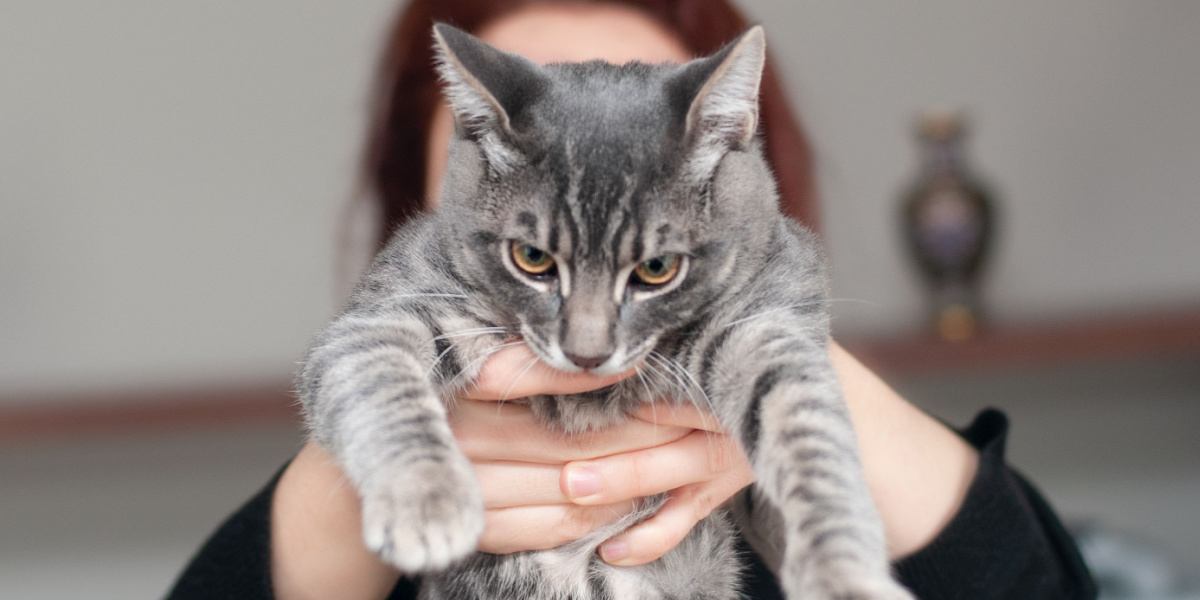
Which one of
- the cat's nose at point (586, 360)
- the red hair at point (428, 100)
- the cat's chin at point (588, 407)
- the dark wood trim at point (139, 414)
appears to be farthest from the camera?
the dark wood trim at point (139, 414)

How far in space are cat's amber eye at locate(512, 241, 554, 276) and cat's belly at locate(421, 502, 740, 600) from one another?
0.97 ft

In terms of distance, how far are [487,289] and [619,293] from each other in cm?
15

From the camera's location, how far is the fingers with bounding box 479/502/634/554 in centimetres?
109

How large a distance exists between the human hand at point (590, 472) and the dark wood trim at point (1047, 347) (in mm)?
1036

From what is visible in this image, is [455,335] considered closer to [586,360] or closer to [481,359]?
[481,359]

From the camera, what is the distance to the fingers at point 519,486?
3.64 feet

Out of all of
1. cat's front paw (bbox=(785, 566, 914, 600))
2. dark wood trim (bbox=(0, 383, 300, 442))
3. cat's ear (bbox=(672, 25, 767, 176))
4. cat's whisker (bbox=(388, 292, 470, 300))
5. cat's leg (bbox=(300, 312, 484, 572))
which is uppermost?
cat's ear (bbox=(672, 25, 767, 176))

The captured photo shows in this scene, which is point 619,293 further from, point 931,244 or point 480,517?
point 931,244

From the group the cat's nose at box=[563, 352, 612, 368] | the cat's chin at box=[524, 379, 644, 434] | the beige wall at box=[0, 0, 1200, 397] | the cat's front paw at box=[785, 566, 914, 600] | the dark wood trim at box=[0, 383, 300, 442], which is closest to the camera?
the cat's front paw at box=[785, 566, 914, 600]

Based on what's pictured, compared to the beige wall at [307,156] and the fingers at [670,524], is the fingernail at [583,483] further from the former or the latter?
the beige wall at [307,156]

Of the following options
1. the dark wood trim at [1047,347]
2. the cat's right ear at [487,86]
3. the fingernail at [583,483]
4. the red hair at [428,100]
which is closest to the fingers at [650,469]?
the fingernail at [583,483]

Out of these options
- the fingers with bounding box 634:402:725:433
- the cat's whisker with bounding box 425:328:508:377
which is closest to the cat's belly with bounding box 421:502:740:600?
the fingers with bounding box 634:402:725:433

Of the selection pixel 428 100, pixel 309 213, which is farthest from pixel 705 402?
pixel 309 213

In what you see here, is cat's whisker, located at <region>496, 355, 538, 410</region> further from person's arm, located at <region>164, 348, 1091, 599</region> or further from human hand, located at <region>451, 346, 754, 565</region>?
person's arm, located at <region>164, 348, 1091, 599</region>
